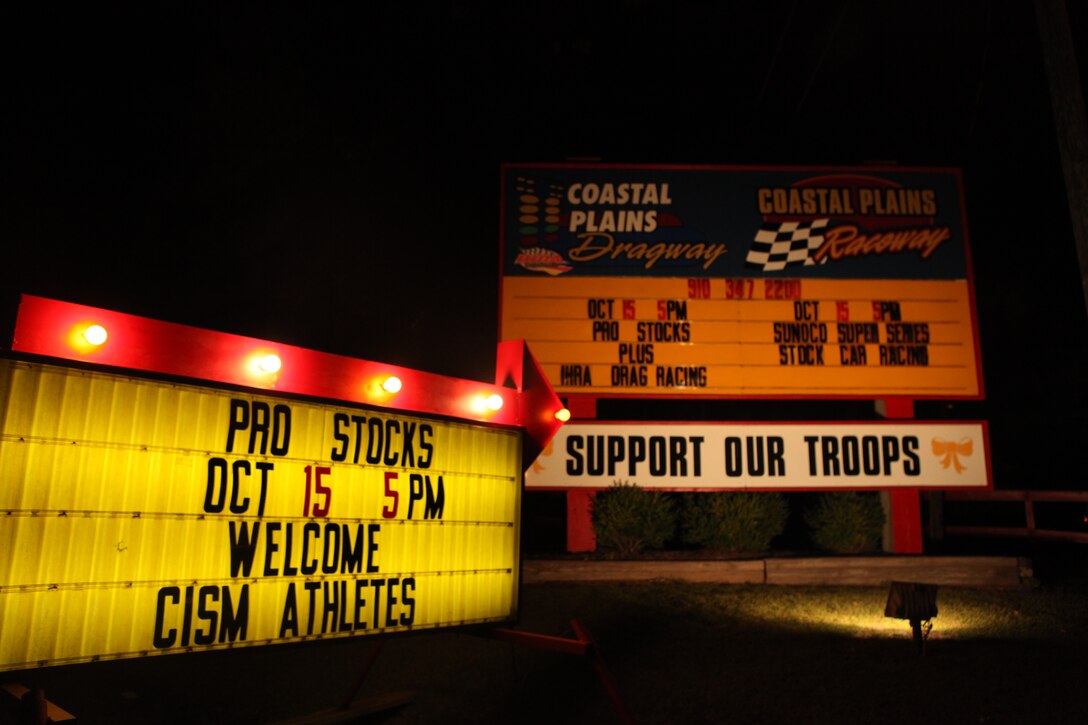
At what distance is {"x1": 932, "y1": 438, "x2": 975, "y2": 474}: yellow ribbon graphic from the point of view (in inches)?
422

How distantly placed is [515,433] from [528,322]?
19.3 feet

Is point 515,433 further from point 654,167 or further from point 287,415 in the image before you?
point 654,167

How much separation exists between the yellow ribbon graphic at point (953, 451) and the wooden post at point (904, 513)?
57 cm

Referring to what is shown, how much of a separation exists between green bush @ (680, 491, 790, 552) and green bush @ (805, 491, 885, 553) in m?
0.66

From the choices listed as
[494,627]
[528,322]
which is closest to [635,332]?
[528,322]

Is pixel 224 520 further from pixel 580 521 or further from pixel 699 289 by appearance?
pixel 699 289

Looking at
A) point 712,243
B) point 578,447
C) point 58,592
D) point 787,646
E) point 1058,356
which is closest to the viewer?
point 58,592

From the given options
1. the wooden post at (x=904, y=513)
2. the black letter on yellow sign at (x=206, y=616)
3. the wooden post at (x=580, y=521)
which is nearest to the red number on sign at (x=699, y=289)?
the wooden post at (x=580, y=521)

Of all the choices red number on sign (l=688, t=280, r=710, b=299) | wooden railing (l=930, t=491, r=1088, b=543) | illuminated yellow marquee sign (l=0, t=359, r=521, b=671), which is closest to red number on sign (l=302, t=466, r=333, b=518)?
illuminated yellow marquee sign (l=0, t=359, r=521, b=671)

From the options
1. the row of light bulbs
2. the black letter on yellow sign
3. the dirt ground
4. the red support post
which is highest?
the row of light bulbs

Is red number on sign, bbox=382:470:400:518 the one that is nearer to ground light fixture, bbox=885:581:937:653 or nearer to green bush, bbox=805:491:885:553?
ground light fixture, bbox=885:581:937:653

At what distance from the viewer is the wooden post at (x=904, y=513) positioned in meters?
10.8

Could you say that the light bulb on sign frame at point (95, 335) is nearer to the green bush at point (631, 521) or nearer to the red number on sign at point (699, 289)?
the green bush at point (631, 521)

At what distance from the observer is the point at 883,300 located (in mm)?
11109
